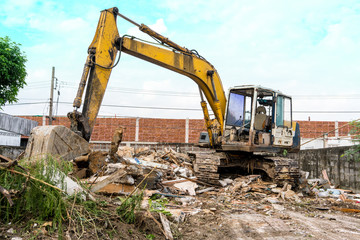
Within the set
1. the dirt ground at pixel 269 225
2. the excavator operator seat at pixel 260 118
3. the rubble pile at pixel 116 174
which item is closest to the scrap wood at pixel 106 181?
the rubble pile at pixel 116 174

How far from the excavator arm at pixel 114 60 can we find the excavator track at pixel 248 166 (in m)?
0.97

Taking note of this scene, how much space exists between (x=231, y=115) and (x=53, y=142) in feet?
18.9

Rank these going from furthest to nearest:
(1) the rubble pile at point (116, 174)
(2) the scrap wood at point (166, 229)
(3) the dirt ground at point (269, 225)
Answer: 1. (1) the rubble pile at point (116, 174)
2. (3) the dirt ground at point (269, 225)
3. (2) the scrap wood at point (166, 229)

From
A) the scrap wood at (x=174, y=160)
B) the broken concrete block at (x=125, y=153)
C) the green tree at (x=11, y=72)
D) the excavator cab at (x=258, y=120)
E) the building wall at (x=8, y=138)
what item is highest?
the green tree at (x=11, y=72)

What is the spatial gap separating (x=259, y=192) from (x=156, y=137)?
13.0 meters

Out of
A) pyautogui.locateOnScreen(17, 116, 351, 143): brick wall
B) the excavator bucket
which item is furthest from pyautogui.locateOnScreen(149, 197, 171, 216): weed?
pyautogui.locateOnScreen(17, 116, 351, 143): brick wall

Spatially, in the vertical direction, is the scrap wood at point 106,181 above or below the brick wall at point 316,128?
below

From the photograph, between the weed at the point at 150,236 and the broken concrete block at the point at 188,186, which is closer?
the weed at the point at 150,236

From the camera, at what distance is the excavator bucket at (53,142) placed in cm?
508

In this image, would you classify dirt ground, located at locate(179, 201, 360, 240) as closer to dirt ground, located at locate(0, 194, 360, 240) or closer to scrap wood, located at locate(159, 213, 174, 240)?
dirt ground, located at locate(0, 194, 360, 240)

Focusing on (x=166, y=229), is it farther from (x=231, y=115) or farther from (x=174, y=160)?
(x=174, y=160)

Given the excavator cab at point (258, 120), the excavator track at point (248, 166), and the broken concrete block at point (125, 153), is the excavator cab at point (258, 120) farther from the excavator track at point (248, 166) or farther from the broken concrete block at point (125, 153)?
the broken concrete block at point (125, 153)

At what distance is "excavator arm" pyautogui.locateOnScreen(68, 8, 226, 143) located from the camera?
665 centimetres

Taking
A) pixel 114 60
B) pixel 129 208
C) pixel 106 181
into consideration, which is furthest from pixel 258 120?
pixel 129 208
